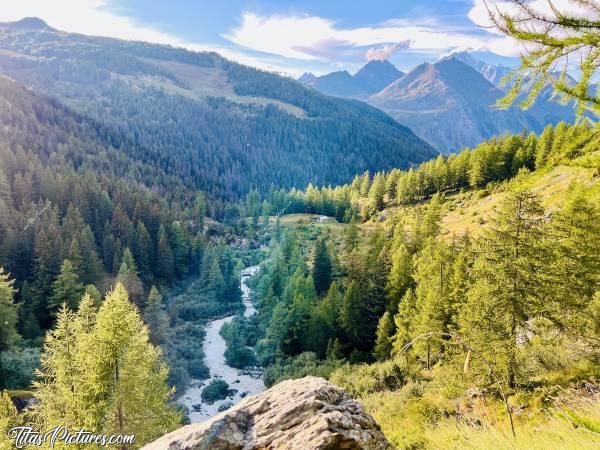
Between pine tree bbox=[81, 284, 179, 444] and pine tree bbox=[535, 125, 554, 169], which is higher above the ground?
pine tree bbox=[535, 125, 554, 169]

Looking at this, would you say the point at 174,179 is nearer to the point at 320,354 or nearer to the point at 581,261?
the point at 320,354

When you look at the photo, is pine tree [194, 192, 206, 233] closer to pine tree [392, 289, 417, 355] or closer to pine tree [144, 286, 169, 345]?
pine tree [144, 286, 169, 345]

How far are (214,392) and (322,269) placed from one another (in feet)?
99.3

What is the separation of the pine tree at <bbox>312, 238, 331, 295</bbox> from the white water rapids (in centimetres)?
1853

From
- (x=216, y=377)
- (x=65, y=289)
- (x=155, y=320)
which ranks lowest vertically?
(x=216, y=377)

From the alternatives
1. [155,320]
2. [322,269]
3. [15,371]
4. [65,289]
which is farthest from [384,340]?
[65,289]

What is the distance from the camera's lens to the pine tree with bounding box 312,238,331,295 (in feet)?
228

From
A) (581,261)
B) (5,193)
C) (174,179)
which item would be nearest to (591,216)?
(581,261)

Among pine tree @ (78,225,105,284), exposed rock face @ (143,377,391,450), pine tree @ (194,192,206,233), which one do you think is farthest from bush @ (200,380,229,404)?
pine tree @ (194,192,206,233)

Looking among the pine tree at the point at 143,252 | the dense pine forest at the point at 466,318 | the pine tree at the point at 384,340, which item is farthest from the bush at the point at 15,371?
the pine tree at the point at 143,252

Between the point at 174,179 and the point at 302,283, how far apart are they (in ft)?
414

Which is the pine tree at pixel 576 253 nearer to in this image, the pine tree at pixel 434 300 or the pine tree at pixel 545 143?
the pine tree at pixel 434 300

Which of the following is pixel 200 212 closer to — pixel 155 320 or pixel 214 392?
pixel 155 320

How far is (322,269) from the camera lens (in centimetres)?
6981
